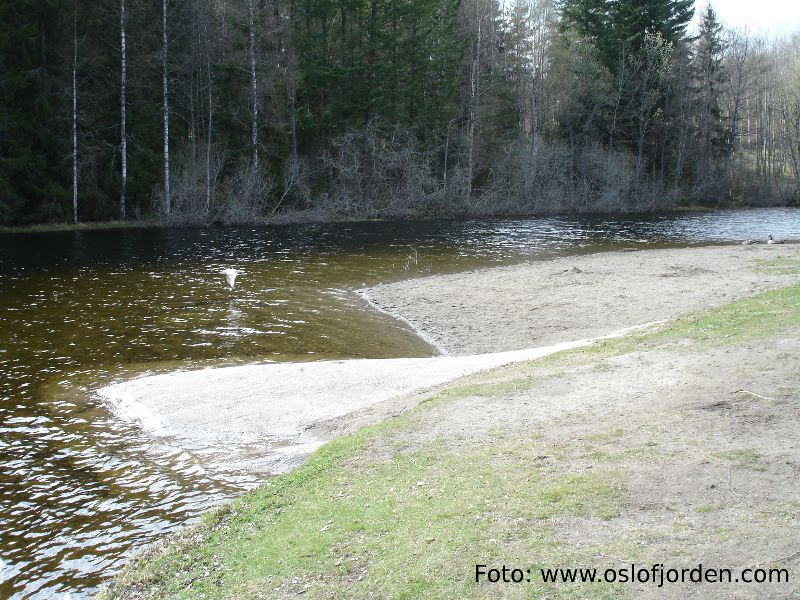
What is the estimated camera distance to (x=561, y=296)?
17.7m

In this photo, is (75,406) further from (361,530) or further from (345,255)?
Result: (345,255)

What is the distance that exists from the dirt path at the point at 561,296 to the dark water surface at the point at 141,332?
134 cm

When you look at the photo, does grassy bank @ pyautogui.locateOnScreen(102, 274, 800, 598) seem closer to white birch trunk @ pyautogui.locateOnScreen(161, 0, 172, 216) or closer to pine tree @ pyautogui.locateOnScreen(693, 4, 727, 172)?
white birch trunk @ pyautogui.locateOnScreen(161, 0, 172, 216)

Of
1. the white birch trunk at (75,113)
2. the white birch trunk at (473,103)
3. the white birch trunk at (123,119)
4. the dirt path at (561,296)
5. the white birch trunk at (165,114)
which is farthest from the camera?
the white birch trunk at (473,103)

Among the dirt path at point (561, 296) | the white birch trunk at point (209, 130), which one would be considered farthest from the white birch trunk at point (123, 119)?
the dirt path at point (561, 296)

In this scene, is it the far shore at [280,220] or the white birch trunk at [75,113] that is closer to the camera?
the far shore at [280,220]

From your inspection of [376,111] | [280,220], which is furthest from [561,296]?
[376,111]

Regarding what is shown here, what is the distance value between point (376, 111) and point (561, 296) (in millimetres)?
37089

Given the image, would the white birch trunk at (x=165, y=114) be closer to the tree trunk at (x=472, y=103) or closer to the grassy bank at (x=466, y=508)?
the tree trunk at (x=472, y=103)

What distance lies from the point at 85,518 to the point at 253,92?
41.5 meters

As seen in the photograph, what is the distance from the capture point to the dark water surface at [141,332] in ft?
22.9

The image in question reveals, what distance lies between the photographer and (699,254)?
1009 inches

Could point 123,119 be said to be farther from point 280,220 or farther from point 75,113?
point 280,220

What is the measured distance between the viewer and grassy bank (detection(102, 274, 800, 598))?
15.4 ft
